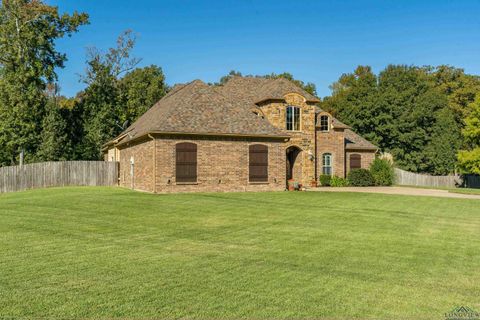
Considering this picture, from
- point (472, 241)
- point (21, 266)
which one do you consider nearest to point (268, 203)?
point (472, 241)

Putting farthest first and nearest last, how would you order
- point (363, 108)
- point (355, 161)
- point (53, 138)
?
point (363, 108), point (53, 138), point (355, 161)

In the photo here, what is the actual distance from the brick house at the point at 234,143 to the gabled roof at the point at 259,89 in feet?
0.24

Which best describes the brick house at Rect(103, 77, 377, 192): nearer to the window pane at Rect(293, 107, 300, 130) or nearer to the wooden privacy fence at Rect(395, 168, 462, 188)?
the window pane at Rect(293, 107, 300, 130)

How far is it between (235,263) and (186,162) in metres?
15.2

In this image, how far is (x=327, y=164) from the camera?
105ft

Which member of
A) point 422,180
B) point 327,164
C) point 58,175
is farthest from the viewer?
point 422,180

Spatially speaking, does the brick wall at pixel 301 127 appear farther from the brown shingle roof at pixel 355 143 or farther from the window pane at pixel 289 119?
the brown shingle roof at pixel 355 143

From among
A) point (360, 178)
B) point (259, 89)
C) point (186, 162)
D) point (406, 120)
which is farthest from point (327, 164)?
point (406, 120)

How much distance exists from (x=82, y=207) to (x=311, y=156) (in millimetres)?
17089

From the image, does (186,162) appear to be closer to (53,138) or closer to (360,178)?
(360,178)

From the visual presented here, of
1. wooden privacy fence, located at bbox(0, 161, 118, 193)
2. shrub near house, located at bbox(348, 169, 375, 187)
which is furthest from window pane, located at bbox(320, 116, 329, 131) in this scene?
wooden privacy fence, located at bbox(0, 161, 118, 193)

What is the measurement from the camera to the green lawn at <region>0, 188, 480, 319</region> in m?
5.83
